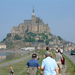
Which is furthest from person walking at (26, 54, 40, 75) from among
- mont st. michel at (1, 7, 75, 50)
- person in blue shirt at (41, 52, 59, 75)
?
mont st. michel at (1, 7, 75, 50)

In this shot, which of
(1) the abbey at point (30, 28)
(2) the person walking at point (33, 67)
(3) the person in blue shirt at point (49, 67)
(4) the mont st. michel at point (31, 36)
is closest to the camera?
(3) the person in blue shirt at point (49, 67)

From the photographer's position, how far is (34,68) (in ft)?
28.5

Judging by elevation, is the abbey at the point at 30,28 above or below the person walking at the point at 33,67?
above

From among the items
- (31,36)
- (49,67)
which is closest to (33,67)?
(49,67)

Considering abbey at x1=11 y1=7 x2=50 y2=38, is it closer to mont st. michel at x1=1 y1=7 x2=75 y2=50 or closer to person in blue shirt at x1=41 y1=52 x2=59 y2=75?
mont st. michel at x1=1 y1=7 x2=75 y2=50

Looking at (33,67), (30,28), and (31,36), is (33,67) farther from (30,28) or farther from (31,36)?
(30,28)

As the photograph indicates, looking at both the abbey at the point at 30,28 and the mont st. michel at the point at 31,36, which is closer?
the mont st. michel at the point at 31,36

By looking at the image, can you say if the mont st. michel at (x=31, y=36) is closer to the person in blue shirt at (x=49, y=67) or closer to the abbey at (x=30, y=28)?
the abbey at (x=30, y=28)

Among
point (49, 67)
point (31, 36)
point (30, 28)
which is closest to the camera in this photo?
point (49, 67)

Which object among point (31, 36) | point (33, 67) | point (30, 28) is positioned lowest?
point (33, 67)

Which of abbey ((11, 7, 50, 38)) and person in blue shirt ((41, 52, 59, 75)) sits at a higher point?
abbey ((11, 7, 50, 38))

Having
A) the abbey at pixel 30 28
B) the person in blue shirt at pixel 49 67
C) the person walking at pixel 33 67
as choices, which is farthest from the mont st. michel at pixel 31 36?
the person in blue shirt at pixel 49 67

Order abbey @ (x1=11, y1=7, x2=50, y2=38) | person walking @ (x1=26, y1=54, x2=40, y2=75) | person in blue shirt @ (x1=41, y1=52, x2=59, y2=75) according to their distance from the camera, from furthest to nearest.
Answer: abbey @ (x1=11, y1=7, x2=50, y2=38) → person walking @ (x1=26, y1=54, x2=40, y2=75) → person in blue shirt @ (x1=41, y1=52, x2=59, y2=75)

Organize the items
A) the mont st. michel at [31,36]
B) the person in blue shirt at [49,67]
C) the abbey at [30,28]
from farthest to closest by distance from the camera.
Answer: the abbey at [30,28], the mont st. michel at [31,36], the person in blue shirt at [49,67]
